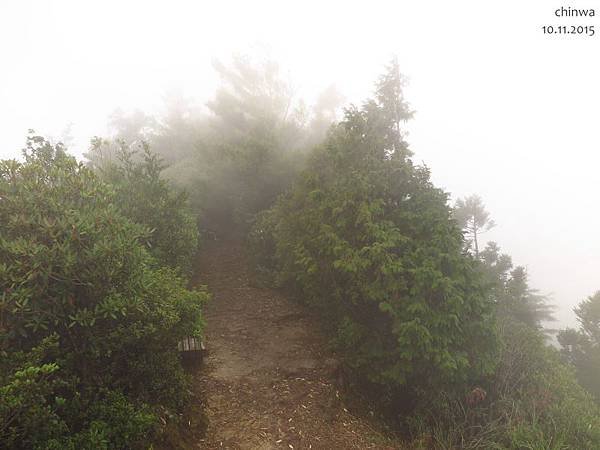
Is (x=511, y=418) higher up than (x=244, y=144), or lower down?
lower down

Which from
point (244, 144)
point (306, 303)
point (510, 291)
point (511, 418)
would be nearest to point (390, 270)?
point (511, 418)

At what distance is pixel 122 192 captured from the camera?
10.7 m

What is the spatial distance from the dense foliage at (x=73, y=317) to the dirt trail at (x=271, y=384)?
180 cm

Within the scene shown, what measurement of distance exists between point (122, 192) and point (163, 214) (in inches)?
49.9

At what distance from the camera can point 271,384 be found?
854 cm

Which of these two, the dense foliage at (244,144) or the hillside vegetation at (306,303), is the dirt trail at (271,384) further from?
the dense foliage at (244,144)

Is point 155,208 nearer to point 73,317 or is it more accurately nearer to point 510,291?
point 73,317

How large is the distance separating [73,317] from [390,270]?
238 inches

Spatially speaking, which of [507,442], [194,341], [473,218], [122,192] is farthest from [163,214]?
[473,218]

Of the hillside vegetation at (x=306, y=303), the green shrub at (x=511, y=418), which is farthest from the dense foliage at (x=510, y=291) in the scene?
the green shrub at (x=511, y=418)

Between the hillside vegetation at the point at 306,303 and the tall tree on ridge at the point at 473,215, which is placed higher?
the tall tree on ridge at the point at 473,215

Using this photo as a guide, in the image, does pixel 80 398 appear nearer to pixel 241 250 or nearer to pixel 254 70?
pixel 241 250

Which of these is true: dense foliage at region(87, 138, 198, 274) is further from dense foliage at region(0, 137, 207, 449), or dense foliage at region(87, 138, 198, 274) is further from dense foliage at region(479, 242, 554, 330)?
dense foliage at region(479, 242, 554, 330)

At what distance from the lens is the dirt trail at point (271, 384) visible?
705cm
